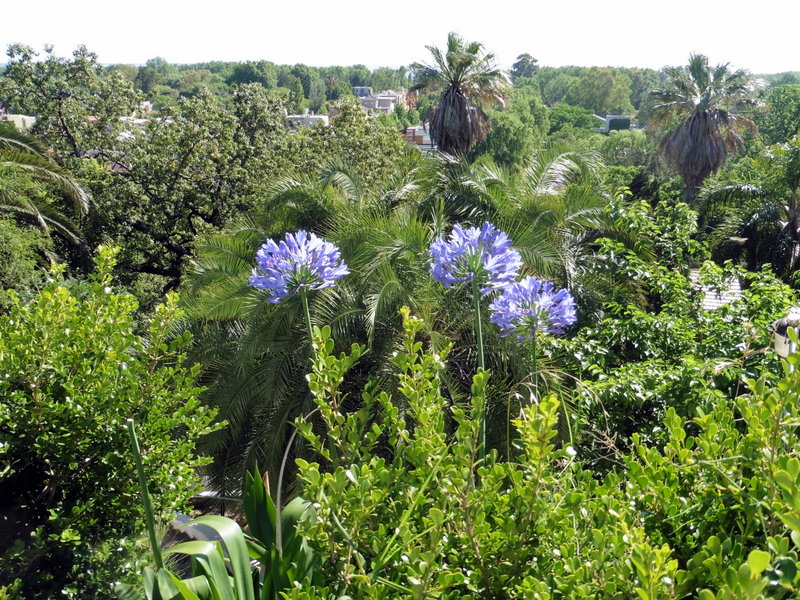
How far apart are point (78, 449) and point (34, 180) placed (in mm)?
12194

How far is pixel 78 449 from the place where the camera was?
2926mm

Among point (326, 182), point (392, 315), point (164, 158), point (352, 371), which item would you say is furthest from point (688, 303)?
point (164, 158)

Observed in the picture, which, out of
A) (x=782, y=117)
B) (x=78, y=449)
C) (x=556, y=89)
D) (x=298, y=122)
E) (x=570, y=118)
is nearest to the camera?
(x=78, y=449)

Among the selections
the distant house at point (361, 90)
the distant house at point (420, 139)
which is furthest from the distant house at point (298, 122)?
the distant house at point (361, 90)

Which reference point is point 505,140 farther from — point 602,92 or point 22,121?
point 602,92

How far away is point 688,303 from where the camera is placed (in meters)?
5.16

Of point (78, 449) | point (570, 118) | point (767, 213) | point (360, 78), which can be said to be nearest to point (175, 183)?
point (767, 213)

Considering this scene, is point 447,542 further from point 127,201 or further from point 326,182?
point 127,201

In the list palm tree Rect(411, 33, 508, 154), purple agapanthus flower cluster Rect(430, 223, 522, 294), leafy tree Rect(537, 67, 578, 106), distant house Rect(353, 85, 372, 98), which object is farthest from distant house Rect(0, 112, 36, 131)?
distant house Rect(353, 85, 372, 98)

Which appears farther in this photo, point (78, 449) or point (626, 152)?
point (626, 152)

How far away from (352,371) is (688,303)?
124 inches

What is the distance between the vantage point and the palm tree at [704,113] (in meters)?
22.6

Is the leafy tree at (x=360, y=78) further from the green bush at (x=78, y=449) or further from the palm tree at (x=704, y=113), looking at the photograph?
the green bush at (x=78, y=449)

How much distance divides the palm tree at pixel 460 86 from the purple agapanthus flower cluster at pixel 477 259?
51.5ft
